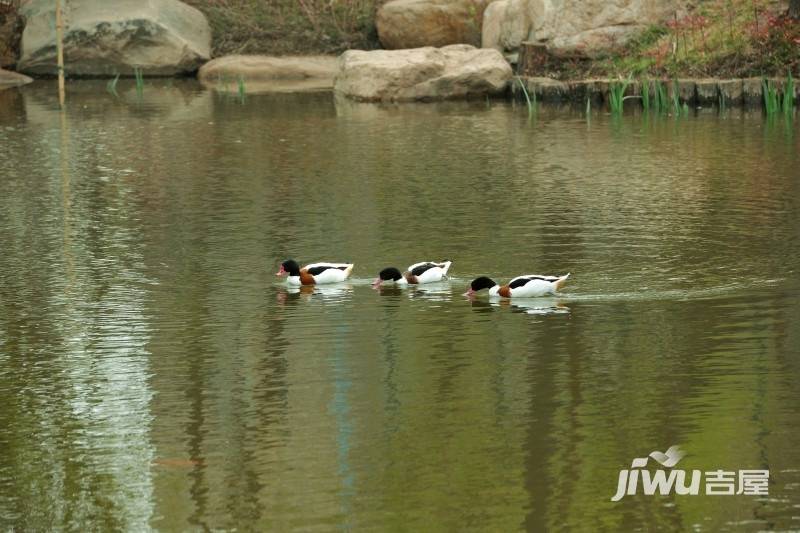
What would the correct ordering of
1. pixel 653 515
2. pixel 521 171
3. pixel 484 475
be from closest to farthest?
pixel 653 515, pixel 484 475, pixel 521 171

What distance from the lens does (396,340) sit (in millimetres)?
12266

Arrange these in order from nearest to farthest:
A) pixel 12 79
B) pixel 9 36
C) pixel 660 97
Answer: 1. pixel 660 97
2. pixel 12 79
3. pixel 9 36

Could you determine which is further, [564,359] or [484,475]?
[564,359]

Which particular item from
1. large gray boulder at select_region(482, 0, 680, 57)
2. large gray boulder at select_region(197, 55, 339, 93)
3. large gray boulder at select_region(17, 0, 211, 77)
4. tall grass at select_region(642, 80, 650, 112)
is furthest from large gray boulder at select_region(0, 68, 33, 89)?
tall grass at select_region(642, 80, 650, 112)

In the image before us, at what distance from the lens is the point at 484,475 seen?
8.98 meters

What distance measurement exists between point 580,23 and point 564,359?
22.1 meters

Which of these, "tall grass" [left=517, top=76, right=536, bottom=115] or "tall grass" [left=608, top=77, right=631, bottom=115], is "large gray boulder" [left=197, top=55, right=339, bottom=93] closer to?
"tall grass" [left=517, top=76, right=536, bottom=115]

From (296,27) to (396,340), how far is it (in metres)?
28.2

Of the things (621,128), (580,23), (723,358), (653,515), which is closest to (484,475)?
(653,515)

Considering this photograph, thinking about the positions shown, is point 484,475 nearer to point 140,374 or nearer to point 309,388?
point 309,388

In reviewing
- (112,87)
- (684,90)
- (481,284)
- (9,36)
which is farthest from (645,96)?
(9,36)

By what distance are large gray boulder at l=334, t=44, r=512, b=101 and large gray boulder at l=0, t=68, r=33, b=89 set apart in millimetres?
9043

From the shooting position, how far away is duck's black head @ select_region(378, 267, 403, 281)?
14086mm

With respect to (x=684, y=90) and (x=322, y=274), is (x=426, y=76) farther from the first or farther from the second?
(x=322, y=274)
